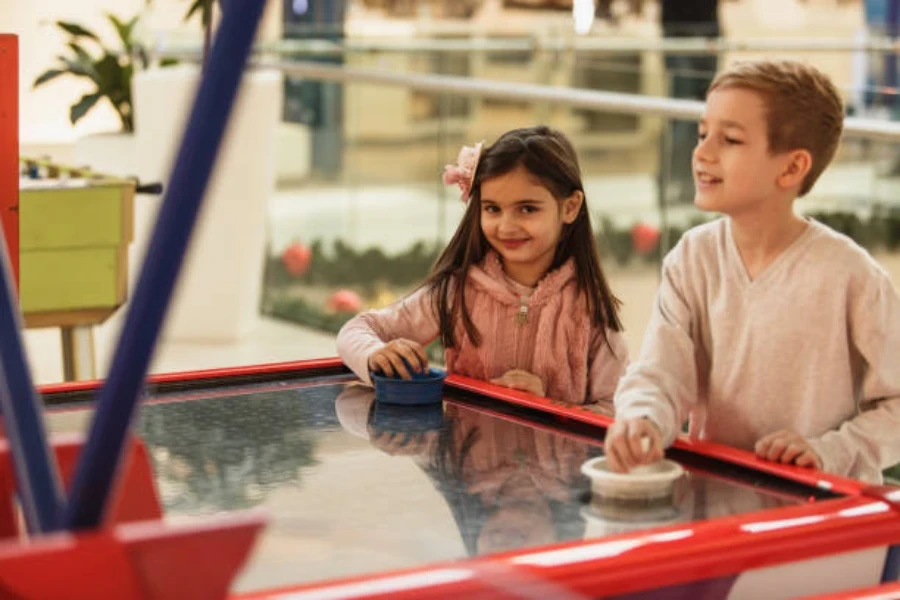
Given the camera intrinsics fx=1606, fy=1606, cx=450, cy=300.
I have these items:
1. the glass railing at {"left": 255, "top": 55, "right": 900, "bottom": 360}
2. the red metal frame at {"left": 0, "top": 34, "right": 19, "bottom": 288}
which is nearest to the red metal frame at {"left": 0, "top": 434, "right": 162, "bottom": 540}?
the red metal frame at {"left": 0, "top": 34, "right": 19, "bottom": 288}

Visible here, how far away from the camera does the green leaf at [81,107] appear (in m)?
4.16

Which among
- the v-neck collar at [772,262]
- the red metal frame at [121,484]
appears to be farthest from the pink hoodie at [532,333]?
the red metal frame at [121,484]

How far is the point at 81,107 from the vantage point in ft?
13.9

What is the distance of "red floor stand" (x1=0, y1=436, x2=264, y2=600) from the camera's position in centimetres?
80

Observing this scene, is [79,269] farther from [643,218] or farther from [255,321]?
[255,321]

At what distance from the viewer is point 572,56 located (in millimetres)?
5000

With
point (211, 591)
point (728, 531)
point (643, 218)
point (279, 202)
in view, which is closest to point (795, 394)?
point (728, 531)

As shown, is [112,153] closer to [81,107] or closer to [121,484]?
[81,107]

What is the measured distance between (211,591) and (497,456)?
0.58 m

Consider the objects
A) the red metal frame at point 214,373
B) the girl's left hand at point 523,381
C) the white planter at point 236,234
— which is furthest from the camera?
the white planter at point 236,234

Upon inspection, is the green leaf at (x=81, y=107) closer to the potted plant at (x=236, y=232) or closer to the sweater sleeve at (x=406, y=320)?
the potted plant at (x=236, y=232)

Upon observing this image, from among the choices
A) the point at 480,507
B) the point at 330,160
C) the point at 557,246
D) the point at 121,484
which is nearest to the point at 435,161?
the point at 330,160

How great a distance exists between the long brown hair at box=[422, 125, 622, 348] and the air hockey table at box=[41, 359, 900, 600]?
0.97ft

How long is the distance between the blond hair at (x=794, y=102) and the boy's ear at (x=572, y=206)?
376 millimetres
